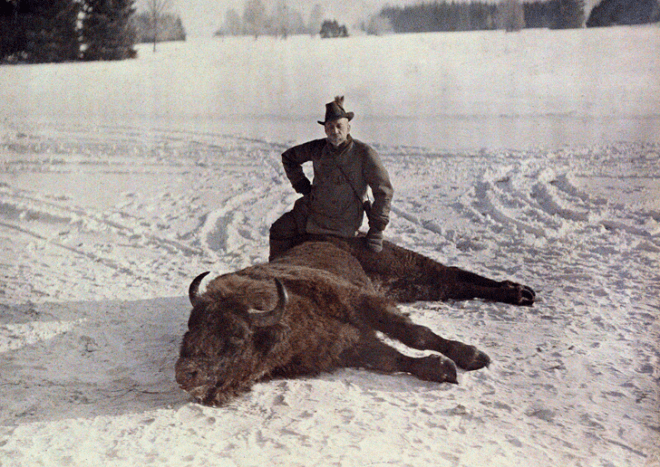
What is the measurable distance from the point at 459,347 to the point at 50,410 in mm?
2276

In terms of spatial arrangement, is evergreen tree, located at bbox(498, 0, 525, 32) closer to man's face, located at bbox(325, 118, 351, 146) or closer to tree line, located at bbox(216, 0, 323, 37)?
tree line, located at bbox(216, 0, 323, 37)

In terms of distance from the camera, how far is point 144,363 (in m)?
3.76

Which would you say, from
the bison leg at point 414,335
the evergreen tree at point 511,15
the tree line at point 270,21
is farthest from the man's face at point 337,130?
the evergreen tree at point 511,15

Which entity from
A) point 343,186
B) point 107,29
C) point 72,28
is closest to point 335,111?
point 343,186

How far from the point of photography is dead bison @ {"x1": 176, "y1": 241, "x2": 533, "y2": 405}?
3.15m

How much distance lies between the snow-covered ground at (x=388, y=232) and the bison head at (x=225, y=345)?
0.11m

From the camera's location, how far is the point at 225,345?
3.16m

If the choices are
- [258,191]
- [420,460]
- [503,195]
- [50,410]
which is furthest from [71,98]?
[420,460]

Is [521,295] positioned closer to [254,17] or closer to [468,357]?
[468,357]

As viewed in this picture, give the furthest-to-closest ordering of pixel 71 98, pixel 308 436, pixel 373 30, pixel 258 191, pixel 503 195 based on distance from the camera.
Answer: pixel 71 98 → pixel 258 191 → pixel 503 195 → pixel 373 30 → pixel 308 436

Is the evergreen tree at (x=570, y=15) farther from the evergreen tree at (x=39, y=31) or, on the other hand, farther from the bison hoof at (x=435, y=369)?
the evergreen tree at (x=39, y=31)

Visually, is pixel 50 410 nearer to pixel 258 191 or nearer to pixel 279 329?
pixel 279 329

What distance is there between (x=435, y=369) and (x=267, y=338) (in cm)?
95

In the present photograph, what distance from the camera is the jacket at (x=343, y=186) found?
436 cm
